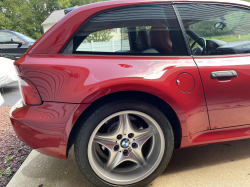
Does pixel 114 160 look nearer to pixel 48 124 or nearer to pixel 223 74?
pixel 48 124

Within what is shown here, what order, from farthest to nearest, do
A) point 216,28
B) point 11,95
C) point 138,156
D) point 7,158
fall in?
point 11,95, point 7,158, point 216,28, point 138,156

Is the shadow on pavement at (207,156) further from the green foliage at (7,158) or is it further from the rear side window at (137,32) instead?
the green foliage at (7,158)

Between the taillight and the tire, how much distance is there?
1.33 ft

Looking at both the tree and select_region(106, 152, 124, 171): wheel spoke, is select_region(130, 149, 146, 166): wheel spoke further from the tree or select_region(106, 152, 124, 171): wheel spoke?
the tree

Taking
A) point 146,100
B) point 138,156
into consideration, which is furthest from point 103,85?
point 138,156

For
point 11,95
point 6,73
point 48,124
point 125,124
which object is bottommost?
point 11,95

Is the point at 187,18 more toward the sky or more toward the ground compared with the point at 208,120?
more toward the sky

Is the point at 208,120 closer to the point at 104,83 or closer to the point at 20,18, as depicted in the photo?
the point at 104,83

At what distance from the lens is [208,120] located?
67.1 inches

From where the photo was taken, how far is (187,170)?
6.35ft

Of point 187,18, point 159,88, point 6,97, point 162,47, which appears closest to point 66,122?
point 159,88

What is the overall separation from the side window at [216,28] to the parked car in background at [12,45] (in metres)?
7.33

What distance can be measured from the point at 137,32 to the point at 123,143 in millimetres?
971

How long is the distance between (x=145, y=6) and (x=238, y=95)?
1123mm
